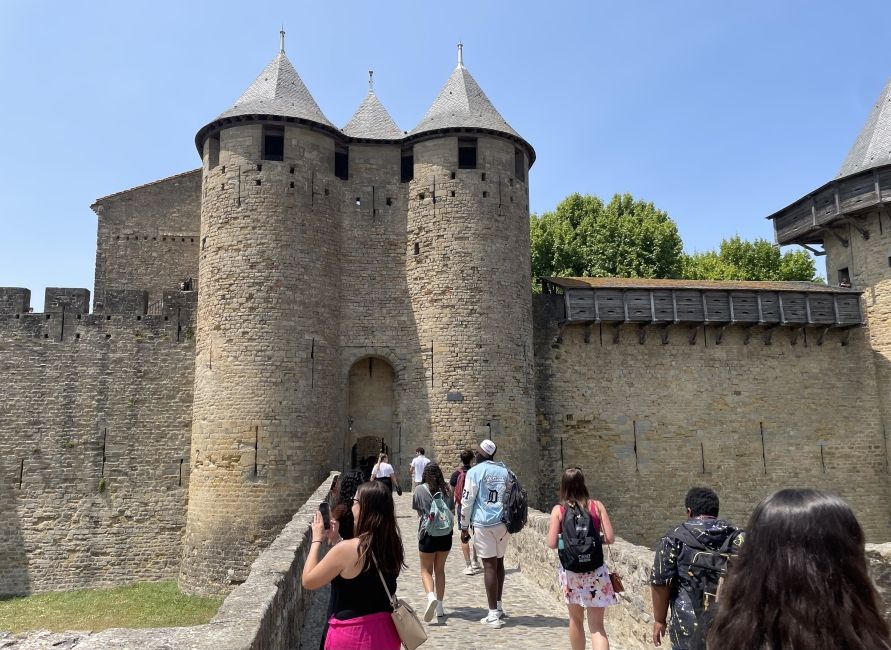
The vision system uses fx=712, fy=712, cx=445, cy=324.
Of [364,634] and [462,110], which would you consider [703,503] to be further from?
[462,110]

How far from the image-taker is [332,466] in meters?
16.4

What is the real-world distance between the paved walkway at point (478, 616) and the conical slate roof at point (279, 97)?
37.7 ft

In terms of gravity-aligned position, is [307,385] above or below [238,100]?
below

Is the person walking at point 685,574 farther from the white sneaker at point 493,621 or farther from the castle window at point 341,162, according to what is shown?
the castle window at point 341,162

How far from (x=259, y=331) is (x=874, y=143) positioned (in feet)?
58.1

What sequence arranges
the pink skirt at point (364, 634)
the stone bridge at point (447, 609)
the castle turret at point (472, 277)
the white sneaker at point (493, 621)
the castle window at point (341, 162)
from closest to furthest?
the pink skirt at point (364, 634), the stone bridge at point (447, 609), the white sneaker at point (493, 621), the castle turret at point (472, 277), the castle window at point (341, 162)

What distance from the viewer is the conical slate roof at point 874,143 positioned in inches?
775

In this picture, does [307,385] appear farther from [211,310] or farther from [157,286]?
[157,286]

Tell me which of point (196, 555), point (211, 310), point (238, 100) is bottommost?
point (196, 555)

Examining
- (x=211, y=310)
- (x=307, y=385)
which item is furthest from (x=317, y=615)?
(x=211, y=310)

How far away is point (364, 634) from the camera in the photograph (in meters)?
3.32

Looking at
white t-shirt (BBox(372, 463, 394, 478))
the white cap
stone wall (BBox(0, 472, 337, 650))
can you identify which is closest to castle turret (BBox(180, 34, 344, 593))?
white t-shirt (BBox(372, 463, 394, 478))

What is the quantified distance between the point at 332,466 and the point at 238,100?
29.8ft

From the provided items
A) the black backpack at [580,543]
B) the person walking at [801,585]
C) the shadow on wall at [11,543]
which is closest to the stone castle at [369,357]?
the shadow on wall at [11,543]
